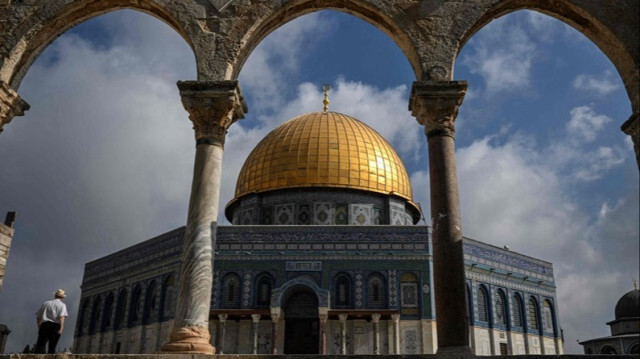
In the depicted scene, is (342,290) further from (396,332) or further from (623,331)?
(623,331)

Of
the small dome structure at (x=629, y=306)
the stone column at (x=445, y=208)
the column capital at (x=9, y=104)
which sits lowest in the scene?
the stone column at (x=445, y=208)

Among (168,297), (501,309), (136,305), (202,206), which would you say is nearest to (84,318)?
(136,305)

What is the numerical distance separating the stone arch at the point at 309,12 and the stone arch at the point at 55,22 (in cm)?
63

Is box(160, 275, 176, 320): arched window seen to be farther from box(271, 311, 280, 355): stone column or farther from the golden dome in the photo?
Result: the golden dome

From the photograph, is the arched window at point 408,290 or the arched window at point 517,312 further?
the arched window at point 517,312

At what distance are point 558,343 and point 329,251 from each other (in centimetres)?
1022

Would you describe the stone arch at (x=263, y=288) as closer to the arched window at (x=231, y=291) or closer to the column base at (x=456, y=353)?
the arched window at (x=231, y=291)

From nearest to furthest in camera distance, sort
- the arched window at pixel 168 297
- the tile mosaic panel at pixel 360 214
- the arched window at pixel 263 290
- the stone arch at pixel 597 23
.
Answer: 1. the stone arch at pixel 597 23
2. the arched window at pixel 263 290
3. the arched window at pixel 168 297
4. the tile mosaic panel at pixel 360 214

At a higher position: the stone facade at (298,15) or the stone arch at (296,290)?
the stone facade at (298,15)

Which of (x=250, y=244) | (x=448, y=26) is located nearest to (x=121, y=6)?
(x=448, y=26)

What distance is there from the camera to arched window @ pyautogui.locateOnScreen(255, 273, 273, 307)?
66.0 ft

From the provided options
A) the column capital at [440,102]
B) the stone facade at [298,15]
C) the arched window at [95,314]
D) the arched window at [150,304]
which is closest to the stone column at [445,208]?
the column capital at [440,102]

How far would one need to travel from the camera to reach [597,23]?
25.7 feet

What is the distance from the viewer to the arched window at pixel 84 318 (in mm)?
24823
